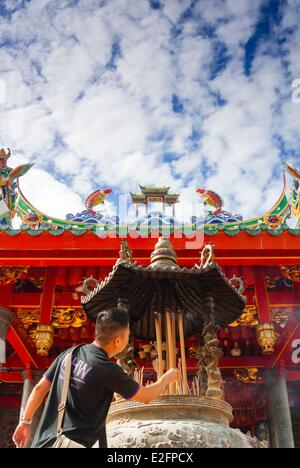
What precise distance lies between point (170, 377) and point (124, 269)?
138 centimetres

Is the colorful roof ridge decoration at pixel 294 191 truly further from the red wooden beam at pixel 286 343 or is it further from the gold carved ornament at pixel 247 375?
the gold carved ornament at pixel 247 375

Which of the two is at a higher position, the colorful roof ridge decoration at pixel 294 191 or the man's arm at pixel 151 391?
the colorful roof ridge decoration at pixel 294 191

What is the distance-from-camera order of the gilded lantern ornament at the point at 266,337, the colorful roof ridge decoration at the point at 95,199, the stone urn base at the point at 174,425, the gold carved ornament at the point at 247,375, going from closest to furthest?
the stone urn base at the point at 174,425, the gilded lantern ornament at the point at 266,337, the colorful roof ridge decoration at the point at 95,199, the gold carved ornament at the point at 247,375

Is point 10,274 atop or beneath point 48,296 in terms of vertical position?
atop

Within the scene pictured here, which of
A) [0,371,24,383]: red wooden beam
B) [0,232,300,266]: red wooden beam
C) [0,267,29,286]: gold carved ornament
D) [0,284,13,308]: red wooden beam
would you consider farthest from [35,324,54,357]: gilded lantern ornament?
[0,371,24,383]: red wooden beam

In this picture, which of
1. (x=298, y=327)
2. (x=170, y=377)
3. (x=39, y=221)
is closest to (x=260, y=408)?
(x=298, y=327)

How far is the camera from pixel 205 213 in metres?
8.02

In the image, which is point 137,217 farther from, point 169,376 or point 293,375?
point 169,376

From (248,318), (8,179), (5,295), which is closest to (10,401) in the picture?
(5,295)

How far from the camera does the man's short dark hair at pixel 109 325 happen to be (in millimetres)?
2160

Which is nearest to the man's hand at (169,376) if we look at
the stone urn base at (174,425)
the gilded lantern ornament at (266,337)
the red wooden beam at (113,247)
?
the stone urn base at (174,425)

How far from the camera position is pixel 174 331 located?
3.71m

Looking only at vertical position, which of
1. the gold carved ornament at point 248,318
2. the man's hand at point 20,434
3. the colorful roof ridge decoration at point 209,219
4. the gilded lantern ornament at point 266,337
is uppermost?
the colorful roof ridge decoration at point 209,219

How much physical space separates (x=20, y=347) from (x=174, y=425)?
546cm
